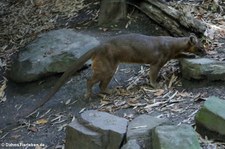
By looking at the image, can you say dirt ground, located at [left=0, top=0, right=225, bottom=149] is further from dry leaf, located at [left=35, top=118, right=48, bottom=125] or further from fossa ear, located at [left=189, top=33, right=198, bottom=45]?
fossa ear, located at [left=189, top=33, right=198, bottom=45]

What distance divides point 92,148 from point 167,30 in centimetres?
306

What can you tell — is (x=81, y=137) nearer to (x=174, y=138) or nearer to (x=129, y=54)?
(x=174, y=138)

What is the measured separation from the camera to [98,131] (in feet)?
14.6

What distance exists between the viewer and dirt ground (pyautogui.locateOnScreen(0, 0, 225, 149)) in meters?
5.23

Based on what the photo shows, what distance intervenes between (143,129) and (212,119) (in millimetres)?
642

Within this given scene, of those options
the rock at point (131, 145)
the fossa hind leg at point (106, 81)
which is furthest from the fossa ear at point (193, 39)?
the rock at point (131, 145)

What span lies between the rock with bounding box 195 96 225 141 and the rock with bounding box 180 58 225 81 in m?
1.19

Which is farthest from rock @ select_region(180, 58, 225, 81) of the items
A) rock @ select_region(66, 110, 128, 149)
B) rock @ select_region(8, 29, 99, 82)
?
rock @ select_region(8, 29, 99, 82)

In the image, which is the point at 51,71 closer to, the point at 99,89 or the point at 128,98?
the point at 99,89

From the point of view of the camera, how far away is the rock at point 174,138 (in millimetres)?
3797

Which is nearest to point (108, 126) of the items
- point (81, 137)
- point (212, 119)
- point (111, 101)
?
point (81, 137)

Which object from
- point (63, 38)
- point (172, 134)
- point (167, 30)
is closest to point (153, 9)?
point (167, 30)

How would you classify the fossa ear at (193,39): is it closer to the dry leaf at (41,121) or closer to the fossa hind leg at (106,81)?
the fossa hind leg at (106,81)

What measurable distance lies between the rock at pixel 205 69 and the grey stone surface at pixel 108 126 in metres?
1.49
